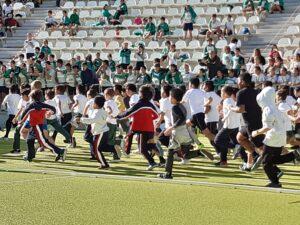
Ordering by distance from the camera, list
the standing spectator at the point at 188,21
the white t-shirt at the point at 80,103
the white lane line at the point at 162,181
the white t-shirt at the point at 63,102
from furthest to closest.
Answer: the standing spectator at the point at 188,21 < the white t-shirt at the point at 80,103 < the white t-shirt at the point at 63,102 < the white lane line at the point at 162,181

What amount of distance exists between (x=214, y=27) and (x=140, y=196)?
1903 cm

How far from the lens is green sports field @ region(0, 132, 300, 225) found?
1048 cm

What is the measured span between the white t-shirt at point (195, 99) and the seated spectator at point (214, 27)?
41.7 feet

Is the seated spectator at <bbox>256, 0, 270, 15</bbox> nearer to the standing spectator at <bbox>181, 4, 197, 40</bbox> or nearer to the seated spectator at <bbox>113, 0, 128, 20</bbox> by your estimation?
the standing spectator at <bbox>181, 4, 197, 40</bbox>

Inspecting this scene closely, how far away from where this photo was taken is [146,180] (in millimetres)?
13938

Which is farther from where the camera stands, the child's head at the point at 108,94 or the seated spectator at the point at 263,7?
the seated spectator at the point at 263,7

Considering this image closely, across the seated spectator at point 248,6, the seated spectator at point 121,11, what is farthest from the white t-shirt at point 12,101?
the seated spectator at point 121,11

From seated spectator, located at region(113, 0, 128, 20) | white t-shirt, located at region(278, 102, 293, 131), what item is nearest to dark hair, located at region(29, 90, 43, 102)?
white t-shirt, located at region(278, 102, 293, 131)

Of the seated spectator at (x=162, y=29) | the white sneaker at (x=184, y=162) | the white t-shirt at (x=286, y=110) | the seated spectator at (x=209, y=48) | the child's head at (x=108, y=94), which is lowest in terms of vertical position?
the white sneaker at (x=184, y=162)

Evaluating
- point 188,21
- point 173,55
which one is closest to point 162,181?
point 173,55

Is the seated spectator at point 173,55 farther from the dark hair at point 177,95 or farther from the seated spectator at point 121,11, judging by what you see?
the dark hair at point 177,95

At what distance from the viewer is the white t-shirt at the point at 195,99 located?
56.9 feet

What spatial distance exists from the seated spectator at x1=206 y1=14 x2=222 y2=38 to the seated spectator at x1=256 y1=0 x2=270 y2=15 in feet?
6.42

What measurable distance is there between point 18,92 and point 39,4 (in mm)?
18691
